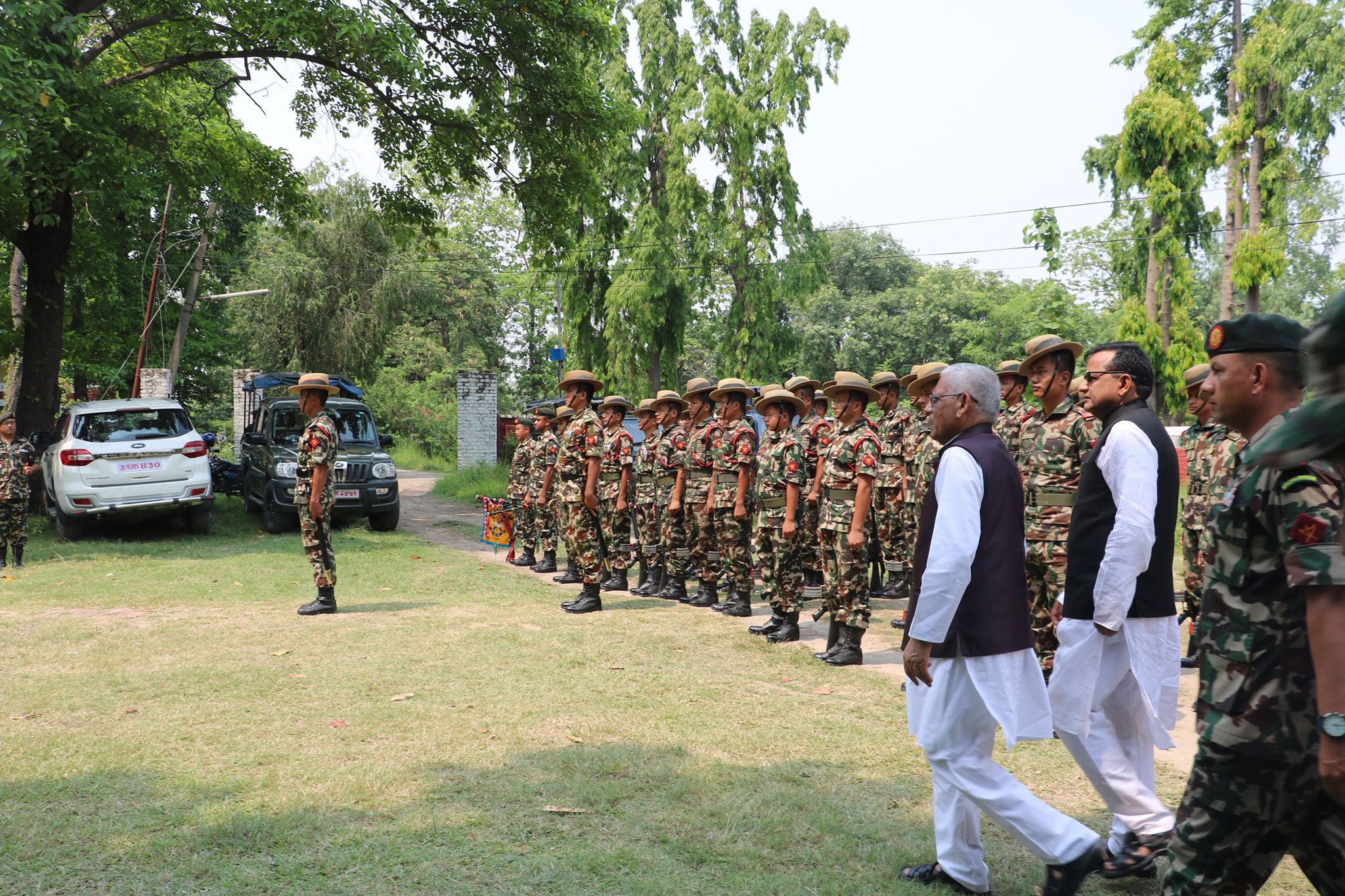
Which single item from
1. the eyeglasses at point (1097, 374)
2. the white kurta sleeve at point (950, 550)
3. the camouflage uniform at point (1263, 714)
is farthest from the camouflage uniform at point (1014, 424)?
the camouflage uniform at point (1263, 714)

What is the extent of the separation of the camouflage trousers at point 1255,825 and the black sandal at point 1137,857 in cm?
136

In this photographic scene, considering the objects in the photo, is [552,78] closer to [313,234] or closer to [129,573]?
[129,573]

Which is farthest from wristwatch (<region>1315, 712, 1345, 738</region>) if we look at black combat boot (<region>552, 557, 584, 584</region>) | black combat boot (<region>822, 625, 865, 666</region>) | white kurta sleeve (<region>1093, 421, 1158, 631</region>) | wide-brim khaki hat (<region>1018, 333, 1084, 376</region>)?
black combat boot (<region>552, 557, 584, 584</region>)

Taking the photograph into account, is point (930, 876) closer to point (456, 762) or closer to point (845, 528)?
point (456, 762)

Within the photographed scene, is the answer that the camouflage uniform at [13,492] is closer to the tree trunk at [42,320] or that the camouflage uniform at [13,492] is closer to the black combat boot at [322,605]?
the tree trunk at [42,320]

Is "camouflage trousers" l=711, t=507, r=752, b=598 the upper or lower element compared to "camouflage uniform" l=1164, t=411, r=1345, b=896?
lower

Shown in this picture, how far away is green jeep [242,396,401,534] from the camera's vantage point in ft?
48.8

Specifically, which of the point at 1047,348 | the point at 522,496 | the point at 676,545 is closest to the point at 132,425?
the point at 522,496

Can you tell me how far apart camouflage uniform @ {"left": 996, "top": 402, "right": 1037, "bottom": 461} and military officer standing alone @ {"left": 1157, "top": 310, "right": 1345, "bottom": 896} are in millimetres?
4928

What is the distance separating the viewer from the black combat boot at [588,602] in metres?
9.06

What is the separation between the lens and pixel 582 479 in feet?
29.7

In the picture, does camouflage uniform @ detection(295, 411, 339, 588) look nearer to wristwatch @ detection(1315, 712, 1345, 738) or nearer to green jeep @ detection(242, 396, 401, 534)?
green jeep @ detection(242, 396, 401, 534)

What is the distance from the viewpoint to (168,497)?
13750 mm

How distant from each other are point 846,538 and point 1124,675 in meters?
3.16
